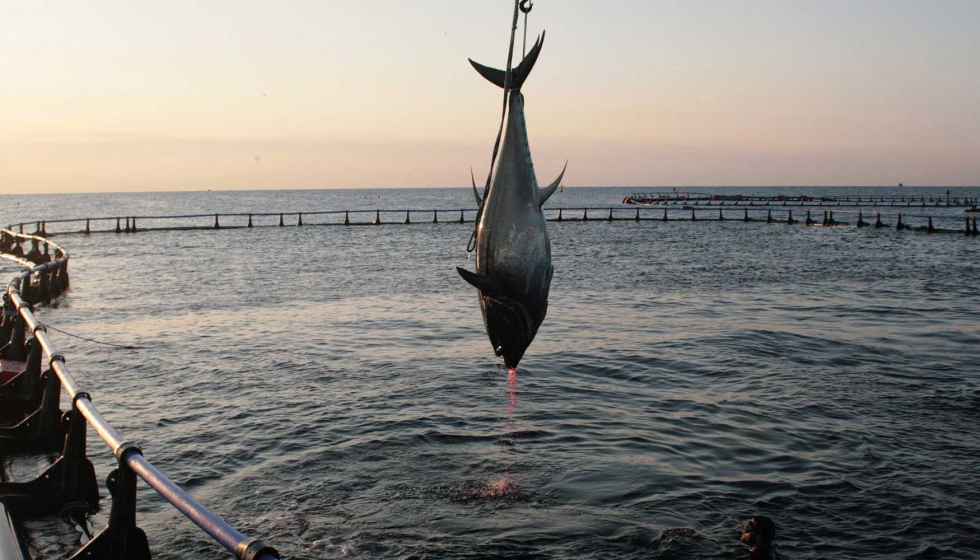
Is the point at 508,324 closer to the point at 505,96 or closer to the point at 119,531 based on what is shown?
the point at 505,96

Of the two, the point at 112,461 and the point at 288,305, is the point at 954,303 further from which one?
the point at 112,461

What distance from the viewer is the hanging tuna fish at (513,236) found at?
386 cm

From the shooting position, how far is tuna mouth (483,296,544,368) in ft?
13.0

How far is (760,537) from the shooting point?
7.04 metres

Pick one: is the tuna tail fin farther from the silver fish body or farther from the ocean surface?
the ocean surface

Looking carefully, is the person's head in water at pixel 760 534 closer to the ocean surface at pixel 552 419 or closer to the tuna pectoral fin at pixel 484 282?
the ocean surface at pixel 552 419

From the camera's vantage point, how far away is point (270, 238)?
6006 cm

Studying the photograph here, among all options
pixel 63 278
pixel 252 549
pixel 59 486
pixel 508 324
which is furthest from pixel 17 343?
pixel 63 278

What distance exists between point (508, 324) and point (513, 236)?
0.53m

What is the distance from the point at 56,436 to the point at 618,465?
22.7 feet

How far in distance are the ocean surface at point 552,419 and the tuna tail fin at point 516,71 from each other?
4.83 meters

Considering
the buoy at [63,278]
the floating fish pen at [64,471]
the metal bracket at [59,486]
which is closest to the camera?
the floating fish pen at [64,471]

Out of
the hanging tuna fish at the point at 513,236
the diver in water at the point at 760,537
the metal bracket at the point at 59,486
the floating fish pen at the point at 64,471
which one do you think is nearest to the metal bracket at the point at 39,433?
the floating fish pen at the point at 64,471

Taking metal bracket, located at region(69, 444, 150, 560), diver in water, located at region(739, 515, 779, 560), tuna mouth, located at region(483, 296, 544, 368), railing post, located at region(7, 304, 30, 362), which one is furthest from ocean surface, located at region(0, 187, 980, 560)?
tuna mouth, located at region(483, 296, 544, 368)
